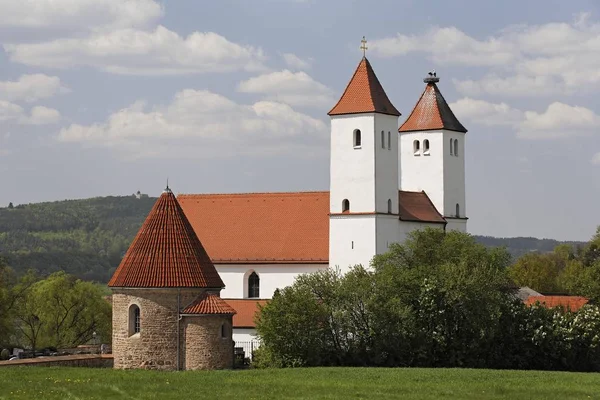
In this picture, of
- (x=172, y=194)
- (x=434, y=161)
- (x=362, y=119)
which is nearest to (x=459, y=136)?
(x=434, y=161)

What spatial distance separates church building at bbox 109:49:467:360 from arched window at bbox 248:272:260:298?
2.3 inches

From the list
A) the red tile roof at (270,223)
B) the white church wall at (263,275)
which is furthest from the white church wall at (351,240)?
the white church wall at (263,275)

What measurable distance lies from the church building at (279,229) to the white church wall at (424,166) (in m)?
0.06

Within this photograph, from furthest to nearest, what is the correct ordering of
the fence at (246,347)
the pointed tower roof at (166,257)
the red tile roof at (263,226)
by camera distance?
the red tile roof at (263,226), the fence at (246,347), the pointed tower roof at (166,257)

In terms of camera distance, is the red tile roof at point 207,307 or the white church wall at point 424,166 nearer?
the red tile roof at point 207,307

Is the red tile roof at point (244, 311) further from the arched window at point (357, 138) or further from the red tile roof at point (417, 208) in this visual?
the arched window at point (357, 138)

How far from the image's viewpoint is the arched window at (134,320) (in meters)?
48.6

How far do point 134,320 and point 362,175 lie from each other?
1529cm

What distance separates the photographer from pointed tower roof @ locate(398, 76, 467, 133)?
2571 inches

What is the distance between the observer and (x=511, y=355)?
2114 inches

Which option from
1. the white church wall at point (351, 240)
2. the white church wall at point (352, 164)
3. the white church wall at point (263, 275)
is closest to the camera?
the white church wall at point (351, 240)

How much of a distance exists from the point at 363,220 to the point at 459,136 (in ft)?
38.6

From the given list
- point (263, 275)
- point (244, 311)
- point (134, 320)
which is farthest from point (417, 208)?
point (134, 320)

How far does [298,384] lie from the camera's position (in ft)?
123
